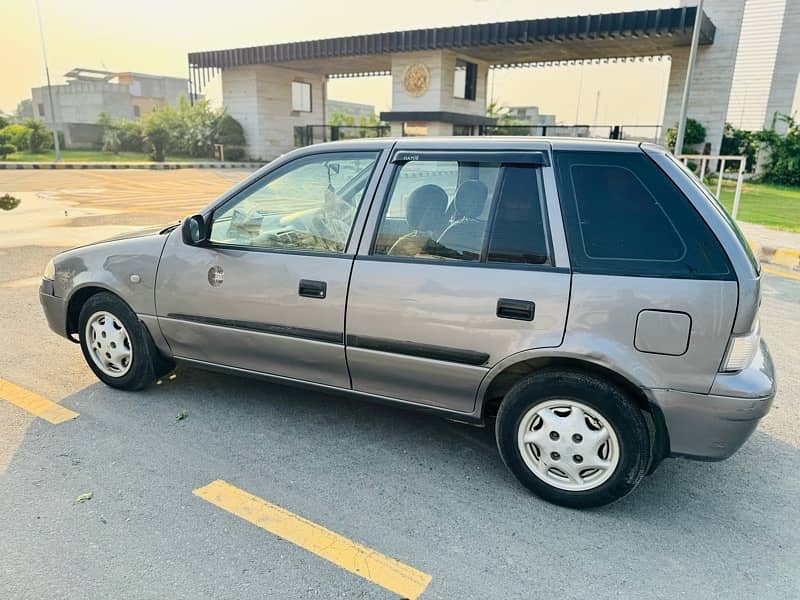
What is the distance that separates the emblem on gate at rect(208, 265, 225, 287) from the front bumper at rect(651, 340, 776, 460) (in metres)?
2.44

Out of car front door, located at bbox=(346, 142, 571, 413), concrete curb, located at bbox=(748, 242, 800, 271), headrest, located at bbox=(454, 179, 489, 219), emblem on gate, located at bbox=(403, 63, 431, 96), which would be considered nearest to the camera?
car front door, located at bbox=(346, 142, 571, 413)

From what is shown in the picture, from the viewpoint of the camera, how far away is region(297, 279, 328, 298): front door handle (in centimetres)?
316

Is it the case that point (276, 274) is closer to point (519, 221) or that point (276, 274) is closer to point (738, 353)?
point (519, 221)

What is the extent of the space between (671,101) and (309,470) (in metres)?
26.0

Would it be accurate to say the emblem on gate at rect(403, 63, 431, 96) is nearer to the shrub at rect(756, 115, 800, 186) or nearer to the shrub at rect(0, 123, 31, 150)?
the shrub at rect(756, 115, 800, 186)

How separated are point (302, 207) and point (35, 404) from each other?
2194 mm

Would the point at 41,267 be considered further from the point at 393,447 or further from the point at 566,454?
the point at 566,454

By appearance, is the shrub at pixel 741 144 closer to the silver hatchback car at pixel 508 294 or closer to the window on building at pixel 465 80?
the window on building at pixel 465 80

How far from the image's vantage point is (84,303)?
4016 mm

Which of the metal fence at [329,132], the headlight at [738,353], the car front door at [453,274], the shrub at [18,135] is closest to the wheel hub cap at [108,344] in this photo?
the car front door at [453,274]

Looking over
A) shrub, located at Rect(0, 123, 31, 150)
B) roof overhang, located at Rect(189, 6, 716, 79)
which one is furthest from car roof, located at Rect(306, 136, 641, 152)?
shrub, located at Rect(0, 123, 31, 150)

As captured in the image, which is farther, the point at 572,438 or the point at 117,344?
the point at 117,344

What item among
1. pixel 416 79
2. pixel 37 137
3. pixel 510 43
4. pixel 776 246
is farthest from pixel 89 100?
pixel 776 246

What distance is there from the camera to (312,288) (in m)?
3.19
